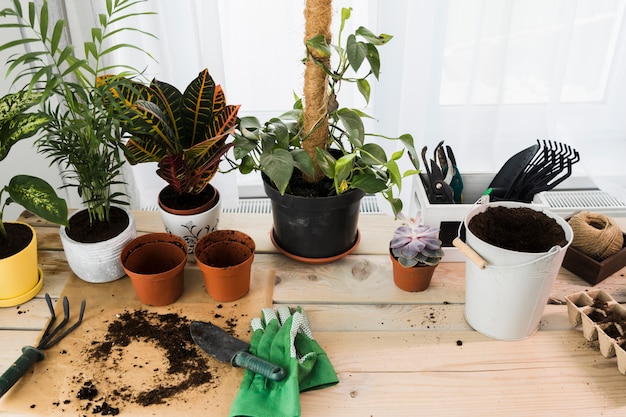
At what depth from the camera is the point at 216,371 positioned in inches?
37.4

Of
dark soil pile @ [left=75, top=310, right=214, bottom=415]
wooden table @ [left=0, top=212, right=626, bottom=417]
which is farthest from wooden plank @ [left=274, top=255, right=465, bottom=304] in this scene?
dark soil pile @ [left=75, top=310, right=214, bottom=415]

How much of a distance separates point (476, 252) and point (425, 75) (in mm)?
714

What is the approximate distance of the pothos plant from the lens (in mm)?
1037

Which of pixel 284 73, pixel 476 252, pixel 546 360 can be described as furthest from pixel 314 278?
pixel 284 73

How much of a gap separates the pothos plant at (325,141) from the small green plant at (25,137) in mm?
342

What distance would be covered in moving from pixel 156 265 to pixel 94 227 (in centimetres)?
15

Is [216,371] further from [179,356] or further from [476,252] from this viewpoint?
[476,252]

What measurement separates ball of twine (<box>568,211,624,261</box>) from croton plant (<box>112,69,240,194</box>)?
736mm

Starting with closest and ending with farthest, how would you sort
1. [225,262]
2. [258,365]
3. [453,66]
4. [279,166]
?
A: [258,365] → [279,166] → [225,262] → [453,66]

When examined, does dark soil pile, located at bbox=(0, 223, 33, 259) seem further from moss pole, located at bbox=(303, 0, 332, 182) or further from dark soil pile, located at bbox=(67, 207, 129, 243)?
moss pole, located at bbox=(303, 0, 332, 182)

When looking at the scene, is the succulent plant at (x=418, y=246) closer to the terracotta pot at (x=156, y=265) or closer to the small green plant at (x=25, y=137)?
the terracotta pot at (x=156, y=265)

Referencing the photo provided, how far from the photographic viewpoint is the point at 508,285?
96 centimetres

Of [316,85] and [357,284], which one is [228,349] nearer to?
[357,284]

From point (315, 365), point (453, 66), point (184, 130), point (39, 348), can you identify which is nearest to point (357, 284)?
point (315, 365)
